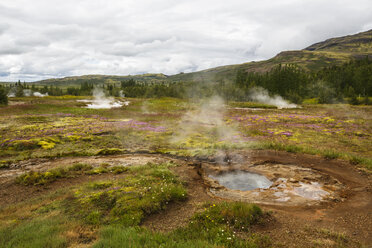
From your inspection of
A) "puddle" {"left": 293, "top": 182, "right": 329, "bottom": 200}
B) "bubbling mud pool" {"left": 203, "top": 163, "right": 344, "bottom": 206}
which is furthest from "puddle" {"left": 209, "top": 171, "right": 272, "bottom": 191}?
"puddle" {"left": 293, "top": 182, "right": 329, "bottom": 200}

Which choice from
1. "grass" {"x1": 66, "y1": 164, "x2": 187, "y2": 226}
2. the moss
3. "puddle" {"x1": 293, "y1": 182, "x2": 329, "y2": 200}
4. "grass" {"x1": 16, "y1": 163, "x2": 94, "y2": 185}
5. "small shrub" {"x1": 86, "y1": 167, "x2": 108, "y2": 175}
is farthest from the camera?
the moss

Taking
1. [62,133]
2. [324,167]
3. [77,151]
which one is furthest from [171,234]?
[62,133]

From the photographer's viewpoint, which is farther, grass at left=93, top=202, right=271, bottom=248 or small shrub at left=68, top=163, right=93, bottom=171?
small shrub at left=68, top=163, right=93, bottom=171

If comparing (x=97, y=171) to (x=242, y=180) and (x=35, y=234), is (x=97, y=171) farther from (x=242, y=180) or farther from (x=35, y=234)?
(x=242, y=180)

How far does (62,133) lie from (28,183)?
1918 centimetres

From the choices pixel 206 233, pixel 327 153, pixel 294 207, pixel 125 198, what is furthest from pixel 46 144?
pixel 327 153

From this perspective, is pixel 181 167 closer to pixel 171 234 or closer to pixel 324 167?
pixel 171 234

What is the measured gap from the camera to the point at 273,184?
1426 cm

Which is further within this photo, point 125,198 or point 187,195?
point 187,195

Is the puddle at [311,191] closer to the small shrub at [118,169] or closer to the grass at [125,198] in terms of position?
the grass at [125,198]

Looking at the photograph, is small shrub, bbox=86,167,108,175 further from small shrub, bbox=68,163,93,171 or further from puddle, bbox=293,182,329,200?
puddle, bbox=293,182,329,200

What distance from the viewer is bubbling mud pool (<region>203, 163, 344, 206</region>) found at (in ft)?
39.1

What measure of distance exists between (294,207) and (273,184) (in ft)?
11.5

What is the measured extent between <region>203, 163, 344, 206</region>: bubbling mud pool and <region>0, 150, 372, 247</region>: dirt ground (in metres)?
0.64
